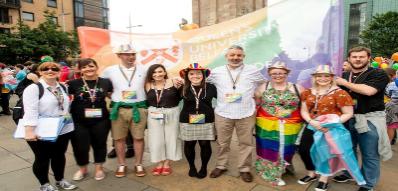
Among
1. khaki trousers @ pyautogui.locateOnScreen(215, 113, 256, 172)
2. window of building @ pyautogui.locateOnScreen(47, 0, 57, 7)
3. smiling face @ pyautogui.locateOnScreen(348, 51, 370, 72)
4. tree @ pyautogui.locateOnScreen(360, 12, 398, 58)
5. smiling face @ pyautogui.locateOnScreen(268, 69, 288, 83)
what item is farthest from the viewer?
window of building @ pyautogui.locateOnScreen(47, 0, 57, 7)

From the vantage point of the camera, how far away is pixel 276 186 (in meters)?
3.53

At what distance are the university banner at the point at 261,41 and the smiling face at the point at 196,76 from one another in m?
1.10

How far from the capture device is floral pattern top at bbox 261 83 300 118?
3422mm

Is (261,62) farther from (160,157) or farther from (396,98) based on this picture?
(396,98)

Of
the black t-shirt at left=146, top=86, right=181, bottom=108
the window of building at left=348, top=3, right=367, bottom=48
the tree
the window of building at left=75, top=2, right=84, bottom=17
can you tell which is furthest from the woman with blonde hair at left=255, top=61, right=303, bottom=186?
the window of building at left=348, top=3, right=367, bottom=48

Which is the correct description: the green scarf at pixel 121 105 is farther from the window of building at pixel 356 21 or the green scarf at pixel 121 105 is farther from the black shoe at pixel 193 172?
the window of building at pixel 356 21

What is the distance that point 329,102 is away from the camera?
3.21 m

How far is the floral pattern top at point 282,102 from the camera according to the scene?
3422 millimetres

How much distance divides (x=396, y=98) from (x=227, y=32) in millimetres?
3525

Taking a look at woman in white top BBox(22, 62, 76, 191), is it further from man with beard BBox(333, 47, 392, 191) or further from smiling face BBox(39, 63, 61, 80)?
man with beard BBox(333, 47, 392, 191)

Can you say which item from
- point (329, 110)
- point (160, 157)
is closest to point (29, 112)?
point (160, 157)

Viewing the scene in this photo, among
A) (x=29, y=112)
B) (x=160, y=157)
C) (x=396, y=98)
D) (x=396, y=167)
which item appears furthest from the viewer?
(x=396, y=98)

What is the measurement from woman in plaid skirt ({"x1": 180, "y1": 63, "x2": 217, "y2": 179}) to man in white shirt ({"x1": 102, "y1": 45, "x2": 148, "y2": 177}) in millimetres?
564

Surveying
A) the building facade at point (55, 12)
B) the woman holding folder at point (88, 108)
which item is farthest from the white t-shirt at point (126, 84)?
the building facade at point (55, 12)
